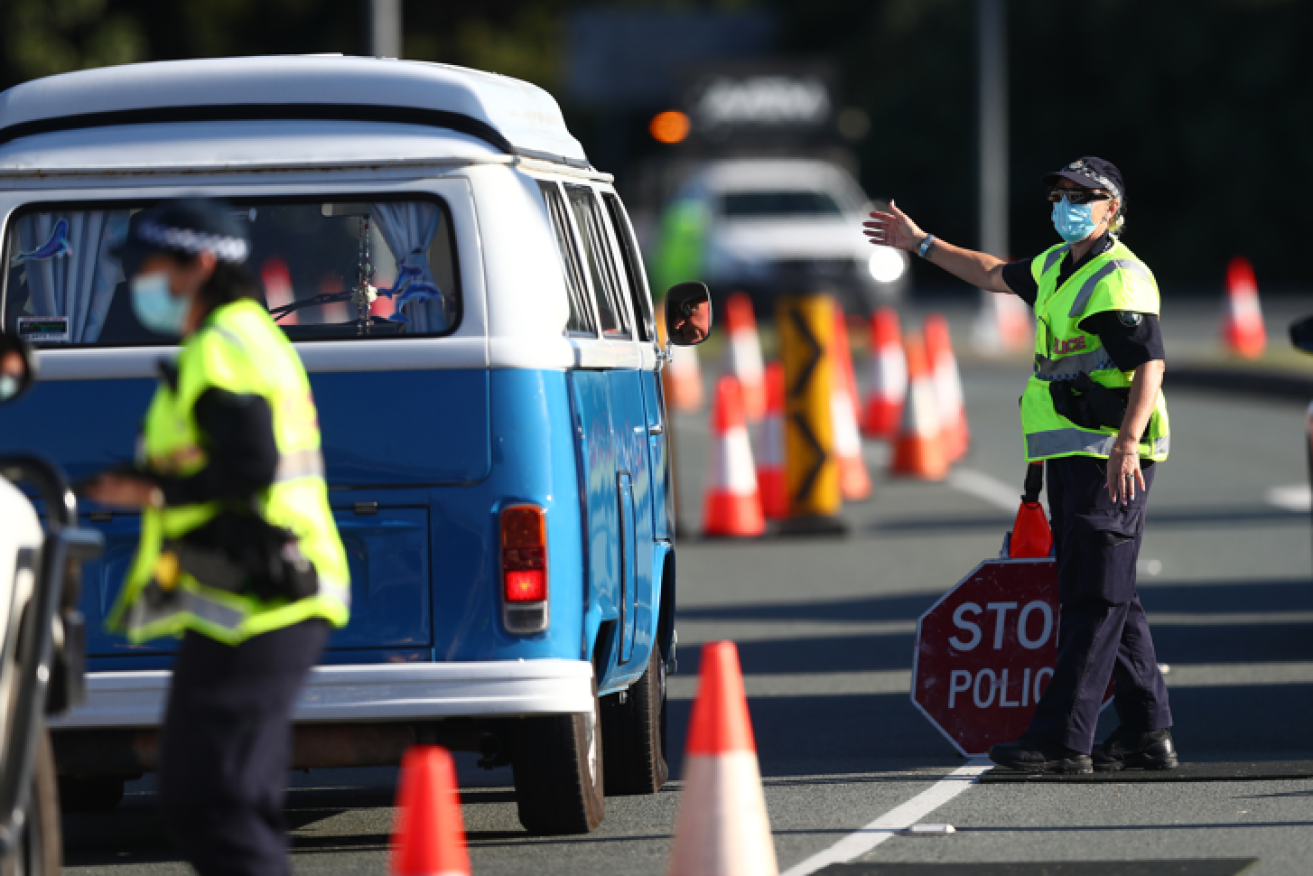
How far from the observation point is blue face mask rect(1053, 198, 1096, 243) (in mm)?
7316

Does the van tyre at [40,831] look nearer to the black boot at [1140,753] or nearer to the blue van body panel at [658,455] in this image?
the blue van body panel at [658,455]

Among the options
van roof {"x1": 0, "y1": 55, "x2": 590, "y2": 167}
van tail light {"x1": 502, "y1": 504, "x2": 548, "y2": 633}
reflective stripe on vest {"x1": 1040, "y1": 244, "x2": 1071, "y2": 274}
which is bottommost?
van tail light {"x1": 502, "y1": 504, "x2": 548, "y2": 633}

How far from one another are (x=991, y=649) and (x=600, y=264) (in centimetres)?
177

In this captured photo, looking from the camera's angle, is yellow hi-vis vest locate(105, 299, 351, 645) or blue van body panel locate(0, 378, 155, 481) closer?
yellow hi-vis vest locate(105, 299, 351, 645)

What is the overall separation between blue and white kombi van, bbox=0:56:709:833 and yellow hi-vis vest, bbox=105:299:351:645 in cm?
128

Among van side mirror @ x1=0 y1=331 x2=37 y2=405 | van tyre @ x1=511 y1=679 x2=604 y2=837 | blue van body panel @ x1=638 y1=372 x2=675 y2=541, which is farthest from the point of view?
blue van body panel @ x1=638 y1=372 x2=675 y2=541

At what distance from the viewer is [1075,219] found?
7320 mm

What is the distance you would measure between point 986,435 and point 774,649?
32.2 feet

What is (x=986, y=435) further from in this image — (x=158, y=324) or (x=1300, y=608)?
(x=158, y=324)

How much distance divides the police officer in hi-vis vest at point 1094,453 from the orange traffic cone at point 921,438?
9.60 metres

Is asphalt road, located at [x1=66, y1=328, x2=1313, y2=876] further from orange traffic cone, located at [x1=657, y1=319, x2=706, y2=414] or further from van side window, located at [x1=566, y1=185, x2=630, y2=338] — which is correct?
orange traffic cone, located at [x1=657, y1=319, x2=706, y2=414]

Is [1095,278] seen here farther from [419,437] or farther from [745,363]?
[745,363]

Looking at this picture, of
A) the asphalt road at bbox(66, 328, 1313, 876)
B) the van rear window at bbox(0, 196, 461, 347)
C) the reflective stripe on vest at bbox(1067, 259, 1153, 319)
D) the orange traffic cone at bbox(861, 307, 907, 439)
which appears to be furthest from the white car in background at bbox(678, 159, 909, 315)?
the van rear window at bbox(0, 196, 461, 347)

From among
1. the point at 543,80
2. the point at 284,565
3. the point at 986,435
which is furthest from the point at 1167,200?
the point at 284,565
